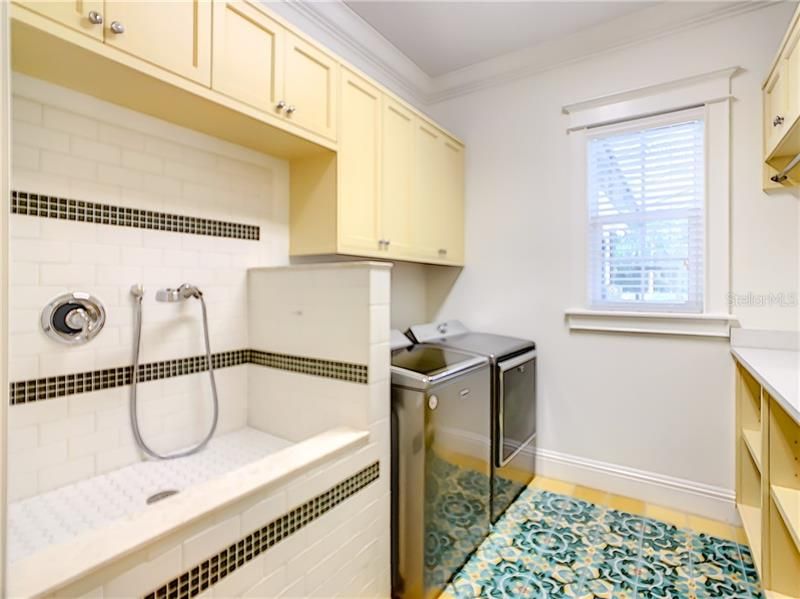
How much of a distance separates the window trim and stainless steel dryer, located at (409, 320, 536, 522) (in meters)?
0.45

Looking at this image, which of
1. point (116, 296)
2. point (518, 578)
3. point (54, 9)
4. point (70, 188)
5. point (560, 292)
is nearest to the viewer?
point (54, 9)

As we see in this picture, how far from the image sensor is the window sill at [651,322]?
86.8 inches

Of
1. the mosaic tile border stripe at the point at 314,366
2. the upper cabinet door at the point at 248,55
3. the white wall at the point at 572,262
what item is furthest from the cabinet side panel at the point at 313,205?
the white wall at the point at 572,262

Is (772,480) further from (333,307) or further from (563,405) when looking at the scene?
(333,307)

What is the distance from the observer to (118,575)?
0.89 metres

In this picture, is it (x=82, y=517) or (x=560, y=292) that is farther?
(x=560, y=292)

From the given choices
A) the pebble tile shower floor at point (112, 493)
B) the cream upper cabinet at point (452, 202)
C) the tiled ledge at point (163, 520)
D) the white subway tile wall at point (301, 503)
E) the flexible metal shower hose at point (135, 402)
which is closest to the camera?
the tiled ledge at point (163, 520)

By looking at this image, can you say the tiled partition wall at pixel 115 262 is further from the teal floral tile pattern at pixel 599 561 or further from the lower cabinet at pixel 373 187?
the teal floral tile pattern at pixel 599 561

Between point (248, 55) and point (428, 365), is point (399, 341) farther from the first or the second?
point (248, 55)

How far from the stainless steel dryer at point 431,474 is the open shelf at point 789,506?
1081 mm

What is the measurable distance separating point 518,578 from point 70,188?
2.30m

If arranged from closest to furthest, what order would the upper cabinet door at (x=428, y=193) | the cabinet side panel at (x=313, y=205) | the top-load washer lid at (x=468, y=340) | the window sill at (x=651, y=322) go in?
the cabinet side panel at (x=313, y=205), the window sill at (x=651, y=322), the top-load washer lid at (x=468, y=340), the upper cabinet door at (x=428, y=193)

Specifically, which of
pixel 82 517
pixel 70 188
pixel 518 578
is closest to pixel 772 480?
pixel 518 578

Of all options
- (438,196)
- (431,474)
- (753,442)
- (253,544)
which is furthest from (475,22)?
(253,544)
